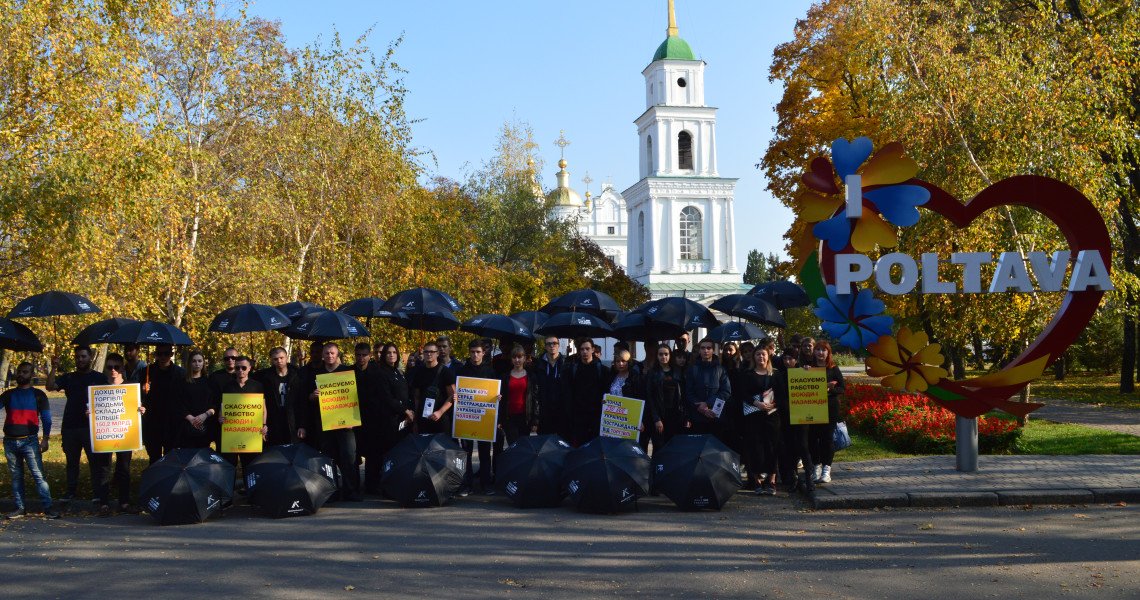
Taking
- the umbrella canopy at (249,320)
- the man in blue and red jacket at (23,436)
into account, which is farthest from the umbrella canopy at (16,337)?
the umbrella canopy at (249,320)

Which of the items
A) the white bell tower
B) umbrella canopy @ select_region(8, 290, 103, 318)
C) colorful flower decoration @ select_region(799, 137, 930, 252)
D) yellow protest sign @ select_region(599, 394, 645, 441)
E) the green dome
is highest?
the green dome

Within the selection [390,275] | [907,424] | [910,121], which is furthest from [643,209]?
[907,424]

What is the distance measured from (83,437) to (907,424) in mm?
11969

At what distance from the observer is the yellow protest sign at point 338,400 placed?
35.8 feet

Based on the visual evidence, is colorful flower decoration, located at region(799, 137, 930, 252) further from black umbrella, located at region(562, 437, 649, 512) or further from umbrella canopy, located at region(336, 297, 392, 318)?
umbrella canopy, located at region(336, 297, 392, 318)

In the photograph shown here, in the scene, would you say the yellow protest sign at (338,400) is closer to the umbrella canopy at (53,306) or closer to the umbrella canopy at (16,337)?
the umbrella canopy at (53,306)

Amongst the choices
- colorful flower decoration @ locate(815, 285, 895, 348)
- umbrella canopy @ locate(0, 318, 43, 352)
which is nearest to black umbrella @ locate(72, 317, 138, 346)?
umbrella canopy @ locate(0, 318, 43, 352)

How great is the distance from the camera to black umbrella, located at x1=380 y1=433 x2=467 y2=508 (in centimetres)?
1046

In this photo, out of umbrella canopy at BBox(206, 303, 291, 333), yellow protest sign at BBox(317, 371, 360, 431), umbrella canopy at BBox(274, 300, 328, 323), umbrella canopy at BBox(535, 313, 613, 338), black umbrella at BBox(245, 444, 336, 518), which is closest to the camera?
black umbrella at BBox(245, 444, 336, 518)

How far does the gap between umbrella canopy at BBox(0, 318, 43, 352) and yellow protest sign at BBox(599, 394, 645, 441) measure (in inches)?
279

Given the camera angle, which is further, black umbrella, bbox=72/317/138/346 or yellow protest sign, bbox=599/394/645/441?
black umbrella, bbox=72/317/138/346

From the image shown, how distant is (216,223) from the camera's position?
19.4m

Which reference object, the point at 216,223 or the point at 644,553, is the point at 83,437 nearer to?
the point at 644,553

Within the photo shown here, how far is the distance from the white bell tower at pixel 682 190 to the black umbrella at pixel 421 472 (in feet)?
162
